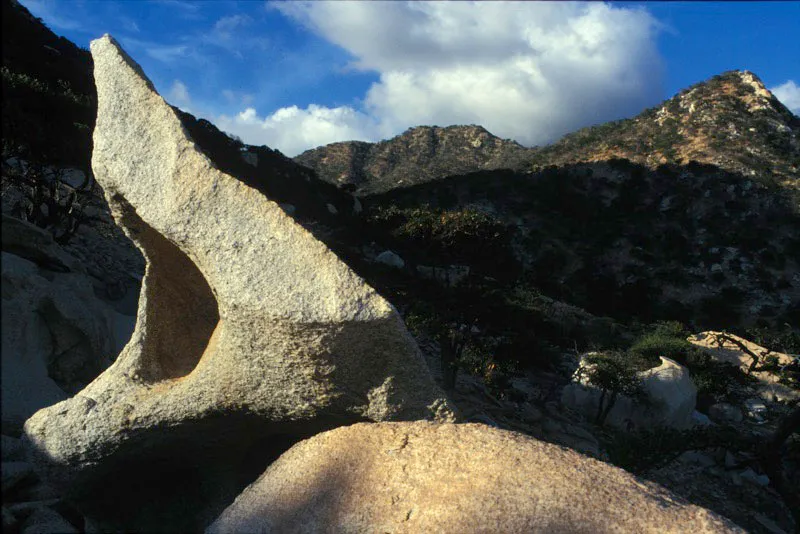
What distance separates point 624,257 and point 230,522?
115ft

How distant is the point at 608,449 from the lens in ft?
29.1

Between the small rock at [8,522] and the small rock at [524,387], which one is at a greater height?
the small rock at [8,522]

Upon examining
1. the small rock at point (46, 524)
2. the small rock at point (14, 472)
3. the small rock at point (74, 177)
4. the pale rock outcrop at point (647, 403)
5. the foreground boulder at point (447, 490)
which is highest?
the small rock at point (74, 177)

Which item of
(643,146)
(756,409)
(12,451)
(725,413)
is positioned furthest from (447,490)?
(643,146)

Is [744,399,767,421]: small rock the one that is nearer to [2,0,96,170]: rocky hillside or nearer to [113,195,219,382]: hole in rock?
[113,195,219,382]: hole in rock

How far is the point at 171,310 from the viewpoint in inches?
187

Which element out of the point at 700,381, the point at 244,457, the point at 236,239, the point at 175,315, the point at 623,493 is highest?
the point at 236,239

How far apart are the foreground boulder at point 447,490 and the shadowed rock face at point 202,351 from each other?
0.34m

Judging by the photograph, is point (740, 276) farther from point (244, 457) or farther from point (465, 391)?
point (244, 457)

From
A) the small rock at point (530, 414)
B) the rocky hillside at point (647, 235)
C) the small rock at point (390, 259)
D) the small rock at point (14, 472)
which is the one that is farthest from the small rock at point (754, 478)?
the rocky hillside at point (647, 235)

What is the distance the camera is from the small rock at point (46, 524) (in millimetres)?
3840

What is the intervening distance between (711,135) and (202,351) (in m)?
45.5

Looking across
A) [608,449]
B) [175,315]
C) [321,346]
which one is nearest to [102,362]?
[175,315]

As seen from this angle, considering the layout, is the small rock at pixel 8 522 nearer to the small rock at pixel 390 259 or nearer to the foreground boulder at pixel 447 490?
the foreground boulder at pixel 447 490
